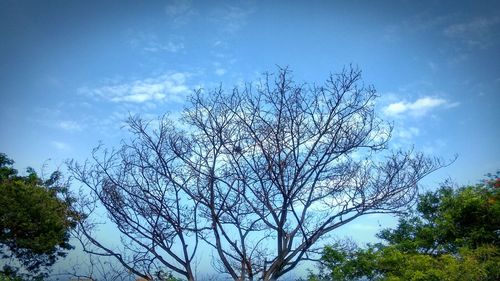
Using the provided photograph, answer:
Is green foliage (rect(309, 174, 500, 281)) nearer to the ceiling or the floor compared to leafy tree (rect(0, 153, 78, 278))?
nearer to the floor

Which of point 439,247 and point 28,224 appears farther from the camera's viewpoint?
point 28,224

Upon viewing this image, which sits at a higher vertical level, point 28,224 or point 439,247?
point 28,224

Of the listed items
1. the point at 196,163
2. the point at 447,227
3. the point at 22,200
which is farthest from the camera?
the point at 22,200

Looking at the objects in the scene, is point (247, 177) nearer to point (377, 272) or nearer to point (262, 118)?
point (262, 118)

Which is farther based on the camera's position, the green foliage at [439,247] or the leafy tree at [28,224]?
the leafy tree at [28,224]

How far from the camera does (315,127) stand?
795cm

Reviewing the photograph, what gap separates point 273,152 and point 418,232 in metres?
5.14

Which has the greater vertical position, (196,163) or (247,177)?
(196,163)

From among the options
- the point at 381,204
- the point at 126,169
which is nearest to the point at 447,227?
the point at 381,204

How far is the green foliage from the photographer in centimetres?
683

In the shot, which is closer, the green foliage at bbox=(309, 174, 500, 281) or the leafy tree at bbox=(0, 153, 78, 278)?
the green foliage at bbox=(309, 174, 500, 281)

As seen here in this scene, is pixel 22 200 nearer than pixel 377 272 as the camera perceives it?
No

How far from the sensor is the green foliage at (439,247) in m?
6.83

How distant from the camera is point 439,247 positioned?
8.85 metres
